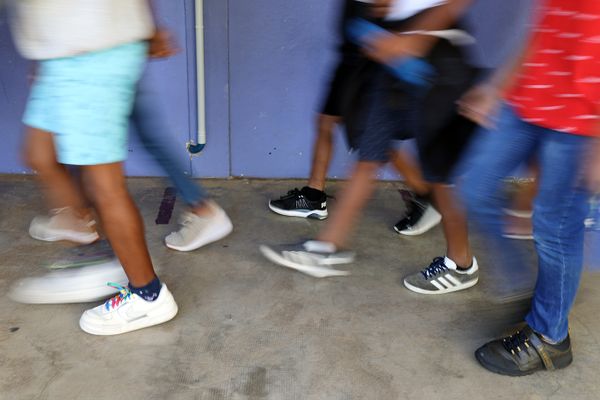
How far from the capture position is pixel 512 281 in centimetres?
223

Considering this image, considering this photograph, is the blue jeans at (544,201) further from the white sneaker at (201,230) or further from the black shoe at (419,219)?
the white sneaker at (201,230)

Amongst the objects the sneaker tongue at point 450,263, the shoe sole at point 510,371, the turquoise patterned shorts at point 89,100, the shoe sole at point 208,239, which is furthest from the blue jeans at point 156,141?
the shoe sole at point 510,371

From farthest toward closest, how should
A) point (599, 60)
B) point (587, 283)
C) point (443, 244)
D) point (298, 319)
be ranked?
point (443, 244) < point (587, 283) < point (298, 319) < point (599, 60)

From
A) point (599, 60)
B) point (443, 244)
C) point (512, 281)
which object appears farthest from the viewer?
point (443, 244)

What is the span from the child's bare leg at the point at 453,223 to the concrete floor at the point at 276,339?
0.16 meters

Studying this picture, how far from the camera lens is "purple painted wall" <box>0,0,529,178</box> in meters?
3.42

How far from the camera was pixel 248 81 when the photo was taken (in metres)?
3.55

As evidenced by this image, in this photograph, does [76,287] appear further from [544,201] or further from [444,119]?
[544,201]

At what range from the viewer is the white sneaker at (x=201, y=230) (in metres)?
2.89

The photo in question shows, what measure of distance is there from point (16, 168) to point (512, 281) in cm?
283

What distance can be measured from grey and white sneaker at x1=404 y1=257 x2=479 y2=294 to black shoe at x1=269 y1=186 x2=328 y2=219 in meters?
0.78

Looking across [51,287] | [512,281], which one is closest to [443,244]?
[512,281]

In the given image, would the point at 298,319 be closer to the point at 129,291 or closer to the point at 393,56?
the point at 129,291

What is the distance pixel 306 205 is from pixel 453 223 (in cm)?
95
